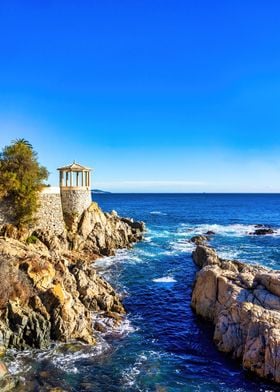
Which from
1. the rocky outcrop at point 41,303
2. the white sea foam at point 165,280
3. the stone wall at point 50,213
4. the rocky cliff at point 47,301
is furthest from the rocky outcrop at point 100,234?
the rocky outcrop at point 41,303

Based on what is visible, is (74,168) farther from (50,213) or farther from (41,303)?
(41,303)

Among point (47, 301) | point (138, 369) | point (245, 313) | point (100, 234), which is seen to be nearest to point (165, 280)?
point (245, 313)

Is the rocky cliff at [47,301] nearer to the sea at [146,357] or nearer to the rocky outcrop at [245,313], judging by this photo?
the sea at [146,357]

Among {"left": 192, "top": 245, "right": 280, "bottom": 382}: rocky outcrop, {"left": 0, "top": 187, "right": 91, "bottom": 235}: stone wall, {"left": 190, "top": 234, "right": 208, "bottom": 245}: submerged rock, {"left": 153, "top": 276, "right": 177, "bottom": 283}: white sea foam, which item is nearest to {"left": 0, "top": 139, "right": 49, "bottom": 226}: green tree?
{"left": 0, "top": 187, "right": 91, "bottom": 235}: stone wall

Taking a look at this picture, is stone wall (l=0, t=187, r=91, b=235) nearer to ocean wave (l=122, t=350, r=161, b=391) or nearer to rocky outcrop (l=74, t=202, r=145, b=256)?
rocky outcrop (l=74, t=202, r=145, b=256)

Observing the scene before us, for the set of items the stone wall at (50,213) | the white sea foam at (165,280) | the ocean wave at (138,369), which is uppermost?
the stone wall at (50,213)

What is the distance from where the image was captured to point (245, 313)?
912 inches

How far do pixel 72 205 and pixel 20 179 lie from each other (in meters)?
12.5

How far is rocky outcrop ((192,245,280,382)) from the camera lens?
20.2 meters

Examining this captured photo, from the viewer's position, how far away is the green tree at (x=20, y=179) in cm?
3894

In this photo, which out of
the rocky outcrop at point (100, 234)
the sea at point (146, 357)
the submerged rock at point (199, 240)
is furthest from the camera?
the submerged rock at point (199, 240)

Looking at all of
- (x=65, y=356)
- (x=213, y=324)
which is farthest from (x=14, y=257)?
(x=213, y=324)

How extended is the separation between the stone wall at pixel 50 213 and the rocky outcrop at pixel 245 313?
69.1 ft

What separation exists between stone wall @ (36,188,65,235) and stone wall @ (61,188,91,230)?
211 centimetres
